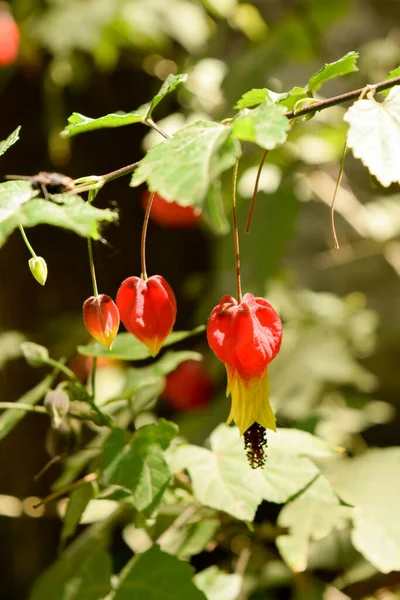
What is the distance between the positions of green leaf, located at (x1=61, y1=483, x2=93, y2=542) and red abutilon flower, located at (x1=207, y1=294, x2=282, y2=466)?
0.70ft

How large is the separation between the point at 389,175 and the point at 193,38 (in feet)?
4.90

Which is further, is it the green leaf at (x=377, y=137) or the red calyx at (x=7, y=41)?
the red calyx at (x=7, y=41)

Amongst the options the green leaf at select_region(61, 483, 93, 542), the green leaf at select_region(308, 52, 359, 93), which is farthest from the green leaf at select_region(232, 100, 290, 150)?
the green leaf at select_region(61, 483, 93, 542)

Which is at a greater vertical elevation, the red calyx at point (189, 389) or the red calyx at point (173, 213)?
the red calyx at point (173, 213)

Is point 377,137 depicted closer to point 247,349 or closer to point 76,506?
point 247,349

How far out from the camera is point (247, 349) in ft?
1.88

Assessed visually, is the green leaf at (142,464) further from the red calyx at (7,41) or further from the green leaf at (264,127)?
the red calyx at (7,41)

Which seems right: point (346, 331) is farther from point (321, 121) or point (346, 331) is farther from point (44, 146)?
point (44, 146)

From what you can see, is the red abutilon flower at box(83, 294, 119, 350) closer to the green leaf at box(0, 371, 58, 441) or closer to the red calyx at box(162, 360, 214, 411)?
the green leaf at box(0, 371, 58, 441)

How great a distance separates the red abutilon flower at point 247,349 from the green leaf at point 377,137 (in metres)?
0.16

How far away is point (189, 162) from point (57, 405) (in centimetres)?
36

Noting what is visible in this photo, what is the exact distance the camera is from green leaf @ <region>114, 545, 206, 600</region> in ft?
2.21

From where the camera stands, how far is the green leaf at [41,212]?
423 millimetres

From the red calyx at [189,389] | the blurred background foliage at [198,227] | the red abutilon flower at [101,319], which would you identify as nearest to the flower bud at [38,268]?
the red abutilon flower at [101,319]
